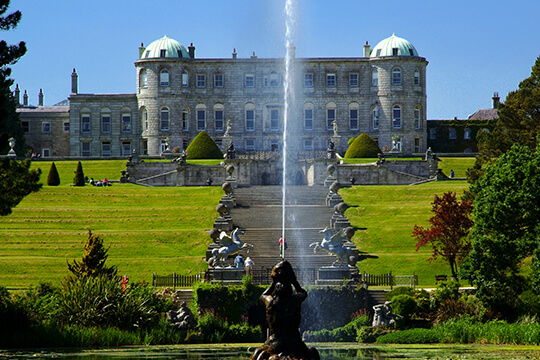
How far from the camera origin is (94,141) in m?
91.6

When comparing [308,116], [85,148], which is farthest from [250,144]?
[85,148]

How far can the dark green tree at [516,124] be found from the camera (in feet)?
154

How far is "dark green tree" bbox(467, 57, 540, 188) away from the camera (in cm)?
4706

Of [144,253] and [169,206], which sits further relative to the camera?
[169,206]

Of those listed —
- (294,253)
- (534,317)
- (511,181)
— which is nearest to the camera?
(534,317)

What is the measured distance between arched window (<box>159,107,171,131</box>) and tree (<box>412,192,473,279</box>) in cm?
5017

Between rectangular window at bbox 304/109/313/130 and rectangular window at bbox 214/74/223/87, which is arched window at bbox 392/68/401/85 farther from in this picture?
rectangular window at bbox 214/74/223/87

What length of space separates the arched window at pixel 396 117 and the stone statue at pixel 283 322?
71520 millimetres

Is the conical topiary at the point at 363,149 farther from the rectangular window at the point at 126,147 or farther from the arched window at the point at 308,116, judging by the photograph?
the rectangular window at the point at 126,147

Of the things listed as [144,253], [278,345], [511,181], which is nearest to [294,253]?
[144,253]

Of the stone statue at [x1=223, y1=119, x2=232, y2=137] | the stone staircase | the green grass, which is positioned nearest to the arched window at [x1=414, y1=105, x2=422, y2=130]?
the stone statue at [x1=223, y1=119, x2=232, y2=137]

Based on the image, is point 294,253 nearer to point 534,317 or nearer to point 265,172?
point 534,317

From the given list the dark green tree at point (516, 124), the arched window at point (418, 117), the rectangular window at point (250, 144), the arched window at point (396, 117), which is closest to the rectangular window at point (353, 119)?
the arched window at point (396, 117)

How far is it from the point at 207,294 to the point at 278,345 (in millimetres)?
16320
